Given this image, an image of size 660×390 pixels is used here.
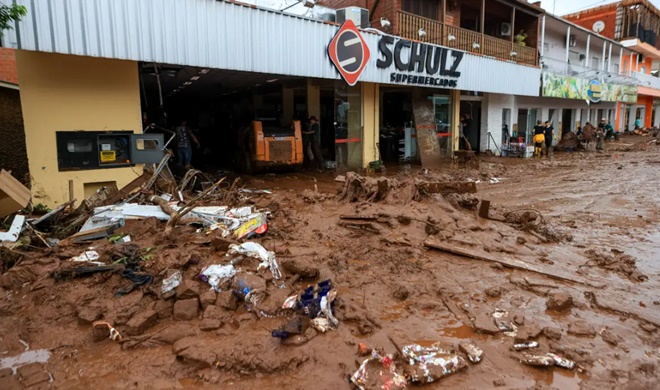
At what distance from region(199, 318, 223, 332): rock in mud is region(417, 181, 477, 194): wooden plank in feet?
15.5

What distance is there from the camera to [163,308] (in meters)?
4.02

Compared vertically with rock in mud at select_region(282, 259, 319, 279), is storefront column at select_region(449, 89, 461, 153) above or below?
above

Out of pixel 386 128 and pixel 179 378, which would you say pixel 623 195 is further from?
pixel 179 378

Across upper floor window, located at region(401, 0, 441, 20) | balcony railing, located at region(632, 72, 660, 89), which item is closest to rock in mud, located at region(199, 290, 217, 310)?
upper floor window, located at region(401, 0, 441, 20)

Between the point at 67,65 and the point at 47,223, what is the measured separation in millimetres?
2973

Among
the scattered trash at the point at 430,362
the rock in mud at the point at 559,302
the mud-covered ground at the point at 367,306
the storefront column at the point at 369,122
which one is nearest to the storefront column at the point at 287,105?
the storefront column at the point at 369,122

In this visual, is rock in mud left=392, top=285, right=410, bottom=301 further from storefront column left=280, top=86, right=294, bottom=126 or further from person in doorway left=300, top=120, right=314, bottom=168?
storefront column left=280, top=86, right=294, bottom=126

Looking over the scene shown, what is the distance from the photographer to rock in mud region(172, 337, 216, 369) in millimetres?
3340

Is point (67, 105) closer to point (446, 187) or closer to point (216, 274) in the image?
point (216, 274)

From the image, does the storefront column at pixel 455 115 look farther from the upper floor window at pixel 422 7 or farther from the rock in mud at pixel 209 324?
the rock in mud at pixel 209 324

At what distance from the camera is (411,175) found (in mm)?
13672

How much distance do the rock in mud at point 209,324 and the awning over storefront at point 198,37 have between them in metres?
5.53

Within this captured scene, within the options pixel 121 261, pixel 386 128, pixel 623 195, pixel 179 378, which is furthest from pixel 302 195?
pixel 386 128

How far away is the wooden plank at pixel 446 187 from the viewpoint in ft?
24.9
